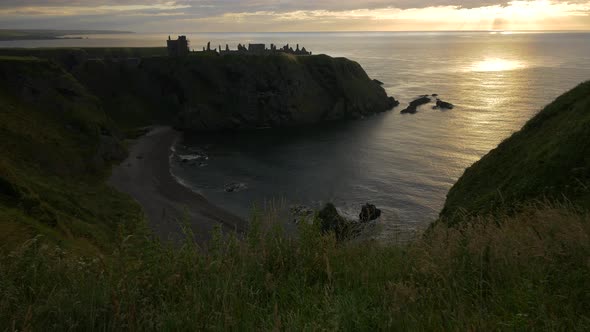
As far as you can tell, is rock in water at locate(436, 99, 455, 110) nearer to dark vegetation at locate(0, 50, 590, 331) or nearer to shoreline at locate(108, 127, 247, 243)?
shoreline at locate(108, 127, 247, 243)

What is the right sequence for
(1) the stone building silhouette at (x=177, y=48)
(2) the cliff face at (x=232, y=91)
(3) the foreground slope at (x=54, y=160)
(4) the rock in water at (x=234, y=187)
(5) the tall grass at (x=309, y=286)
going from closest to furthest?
(5) the tall grass at (x=309, y=286) → (3) the foreground slope at (x=54, y=160) → (4) the rock in water at (x=234, y=187) → (2) the cliff face at (x=232, y=91) → (1) the stone building silhouette at (x=177, y=48)

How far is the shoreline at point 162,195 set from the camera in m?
46.2

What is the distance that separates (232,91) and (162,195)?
6117cm

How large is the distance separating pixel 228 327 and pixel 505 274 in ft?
13.0

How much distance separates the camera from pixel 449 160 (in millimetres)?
69125

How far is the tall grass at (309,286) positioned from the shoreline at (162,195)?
3123 cm

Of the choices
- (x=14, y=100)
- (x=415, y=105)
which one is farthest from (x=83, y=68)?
(x=415, y=105)

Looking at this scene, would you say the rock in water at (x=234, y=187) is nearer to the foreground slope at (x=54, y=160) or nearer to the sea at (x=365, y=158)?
the sea at (x=365, y=158)

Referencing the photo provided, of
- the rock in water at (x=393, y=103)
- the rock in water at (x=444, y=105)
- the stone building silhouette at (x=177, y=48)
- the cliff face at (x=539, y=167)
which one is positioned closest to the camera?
the cliff face at (x=539, y=167)

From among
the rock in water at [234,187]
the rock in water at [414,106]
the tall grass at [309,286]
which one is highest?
the tall grass at [309,286]

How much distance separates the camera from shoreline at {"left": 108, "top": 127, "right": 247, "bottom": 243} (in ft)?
152

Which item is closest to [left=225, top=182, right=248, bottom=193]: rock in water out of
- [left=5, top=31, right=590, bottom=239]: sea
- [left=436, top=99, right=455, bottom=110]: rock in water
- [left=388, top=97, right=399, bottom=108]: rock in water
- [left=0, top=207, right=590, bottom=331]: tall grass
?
[left=5, top=31, right=590, bottom=239]: sea

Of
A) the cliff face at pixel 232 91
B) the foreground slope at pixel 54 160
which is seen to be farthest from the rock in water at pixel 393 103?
the foreground slope at pixel 54 160

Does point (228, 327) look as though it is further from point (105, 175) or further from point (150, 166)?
point (150, 166)
